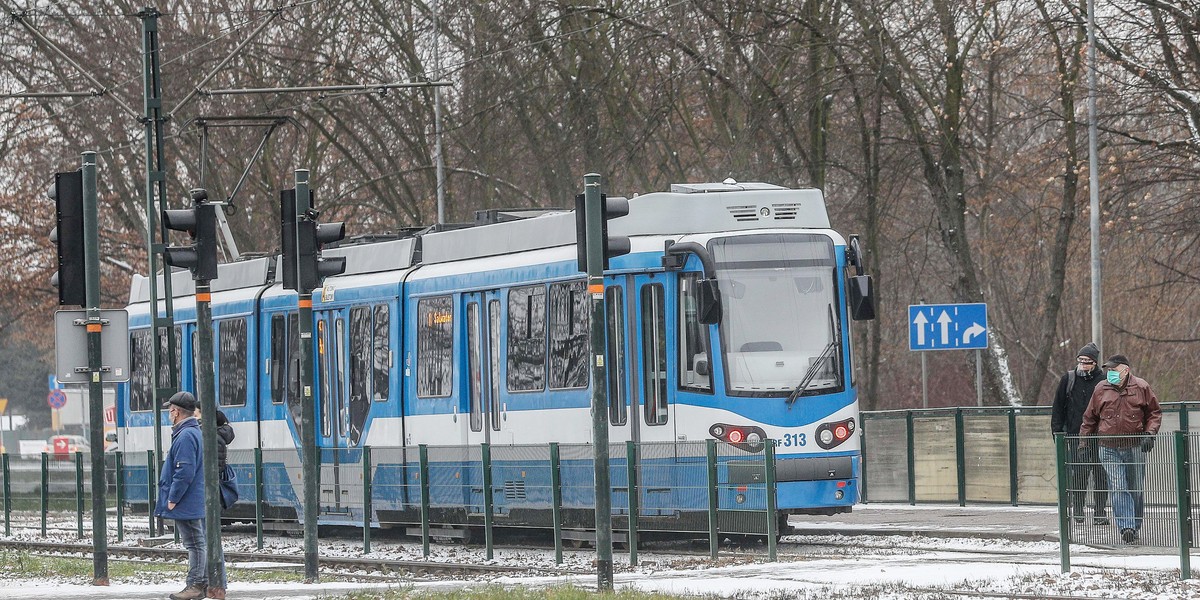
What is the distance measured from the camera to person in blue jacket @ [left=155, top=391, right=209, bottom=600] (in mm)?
14070

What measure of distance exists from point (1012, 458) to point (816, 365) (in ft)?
17.4

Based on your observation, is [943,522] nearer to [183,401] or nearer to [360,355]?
[360,355]

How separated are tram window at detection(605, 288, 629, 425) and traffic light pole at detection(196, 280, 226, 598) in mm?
4844

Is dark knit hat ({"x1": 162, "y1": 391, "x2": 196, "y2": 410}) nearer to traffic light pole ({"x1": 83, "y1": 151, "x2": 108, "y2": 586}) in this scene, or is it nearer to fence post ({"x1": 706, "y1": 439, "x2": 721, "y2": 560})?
traffic light pole ({"x1": 83, "y1": 151, "x2": 108, "y2": 586})

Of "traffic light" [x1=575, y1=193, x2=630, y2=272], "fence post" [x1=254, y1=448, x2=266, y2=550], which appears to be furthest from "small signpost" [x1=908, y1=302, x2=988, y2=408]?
"traffic light" [x1=575, y1=193, x2=630, y2=272]

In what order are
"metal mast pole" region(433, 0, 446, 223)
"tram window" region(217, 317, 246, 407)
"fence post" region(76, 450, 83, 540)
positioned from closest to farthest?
"tram window" region(217, 317, 246, 407) → "fence post" region(76, 450, 83, 540) → "metal mast pole" region(433, 0, 446, 223)

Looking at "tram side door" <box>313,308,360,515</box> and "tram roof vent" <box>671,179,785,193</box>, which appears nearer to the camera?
"tram roof vent" <box>671,179,785,193</box>

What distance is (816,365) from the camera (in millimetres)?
18016

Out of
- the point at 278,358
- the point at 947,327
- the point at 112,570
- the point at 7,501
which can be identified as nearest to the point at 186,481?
the point at 112,570

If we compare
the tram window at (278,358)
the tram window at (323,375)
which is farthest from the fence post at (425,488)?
the tram window at (278,358)

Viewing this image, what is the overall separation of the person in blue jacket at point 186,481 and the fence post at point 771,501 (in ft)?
15.8

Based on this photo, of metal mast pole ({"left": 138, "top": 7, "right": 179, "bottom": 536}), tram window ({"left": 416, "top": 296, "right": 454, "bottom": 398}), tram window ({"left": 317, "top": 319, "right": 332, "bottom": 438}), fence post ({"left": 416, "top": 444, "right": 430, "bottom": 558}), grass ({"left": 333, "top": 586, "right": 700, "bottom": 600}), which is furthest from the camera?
tram window ({"left": 317, "top": 319, "right": 332, "bottom": 438})

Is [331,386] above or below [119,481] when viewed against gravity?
above

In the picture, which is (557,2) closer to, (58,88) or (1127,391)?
(58,88)
